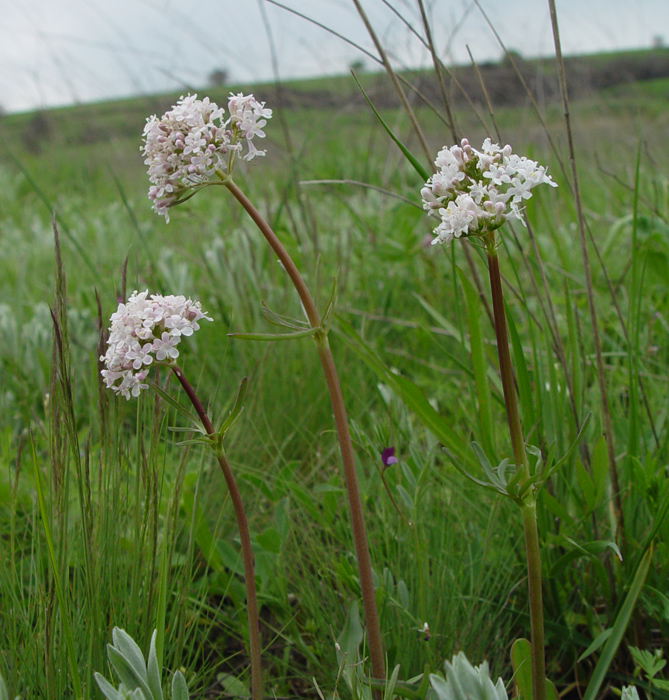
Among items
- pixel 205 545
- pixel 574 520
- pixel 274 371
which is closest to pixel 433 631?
pixel 574 520

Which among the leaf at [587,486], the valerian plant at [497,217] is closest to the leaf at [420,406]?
the leaf at [587,486]

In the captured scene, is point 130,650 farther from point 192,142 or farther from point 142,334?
point 192,142

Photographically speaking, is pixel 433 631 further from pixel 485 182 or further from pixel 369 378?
pixel 369 378

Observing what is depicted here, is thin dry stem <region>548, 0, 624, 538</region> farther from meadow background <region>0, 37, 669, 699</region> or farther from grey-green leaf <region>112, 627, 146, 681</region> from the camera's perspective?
grey-green leaf <region>112, 627, 146, 681</region>

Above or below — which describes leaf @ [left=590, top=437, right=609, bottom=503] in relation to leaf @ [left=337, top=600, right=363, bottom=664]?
above

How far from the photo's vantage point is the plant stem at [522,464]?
2.28 feet

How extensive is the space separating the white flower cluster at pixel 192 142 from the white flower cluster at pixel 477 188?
24cm

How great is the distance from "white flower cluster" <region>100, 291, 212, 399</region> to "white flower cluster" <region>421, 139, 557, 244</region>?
1.02 feet

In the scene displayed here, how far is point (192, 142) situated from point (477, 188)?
1.10 feet

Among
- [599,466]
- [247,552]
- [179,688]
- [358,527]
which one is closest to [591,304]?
[599,466]

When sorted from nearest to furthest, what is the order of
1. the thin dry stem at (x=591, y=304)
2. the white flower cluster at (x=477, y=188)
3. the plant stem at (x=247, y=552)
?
the white flower cluster at (x=477, y=188) < the plant stem at (x=247, y=552) < the thin dry stem at (x=591, y=304)

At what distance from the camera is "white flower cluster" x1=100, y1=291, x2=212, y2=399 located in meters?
0.73

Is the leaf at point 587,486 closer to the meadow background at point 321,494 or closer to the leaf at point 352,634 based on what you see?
the meadow background at point 321,494

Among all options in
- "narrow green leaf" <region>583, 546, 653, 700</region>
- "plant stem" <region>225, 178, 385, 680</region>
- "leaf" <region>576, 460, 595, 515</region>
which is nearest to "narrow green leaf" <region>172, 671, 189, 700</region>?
"plant stem" <region>225, 178, 385, 680</region>
